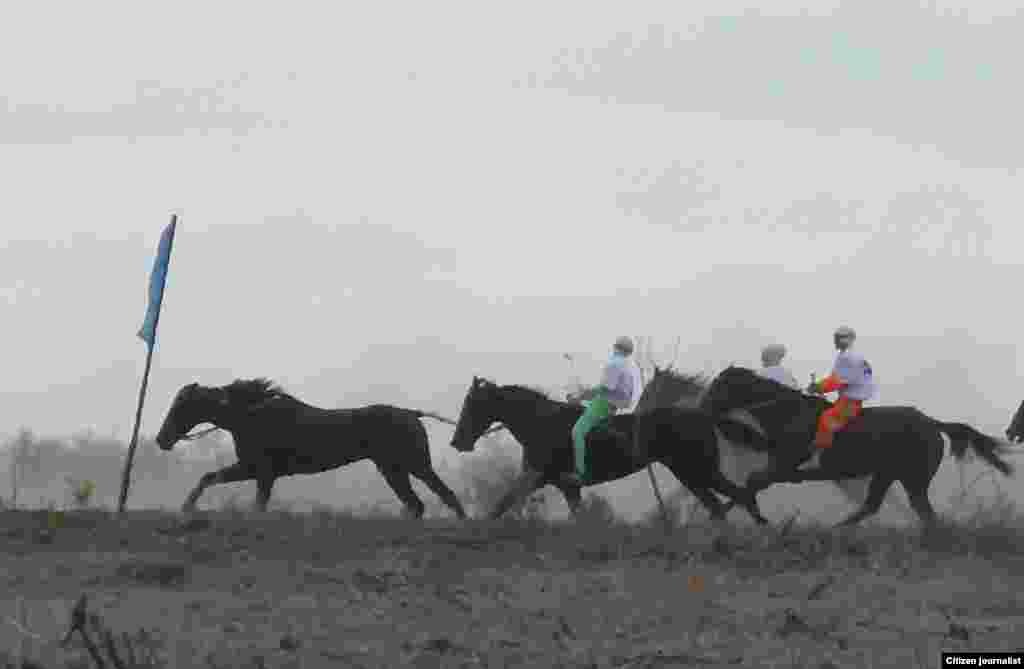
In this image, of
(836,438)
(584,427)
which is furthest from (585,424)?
(836,438)

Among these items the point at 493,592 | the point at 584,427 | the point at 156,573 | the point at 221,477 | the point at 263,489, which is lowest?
the point at 493,592

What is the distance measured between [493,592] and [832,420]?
6.31 metres

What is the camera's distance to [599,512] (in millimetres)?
17922

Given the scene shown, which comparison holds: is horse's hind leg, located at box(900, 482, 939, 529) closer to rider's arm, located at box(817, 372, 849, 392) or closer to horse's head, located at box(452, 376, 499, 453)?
rider's arm, located at box(817, 372, 849, 392)

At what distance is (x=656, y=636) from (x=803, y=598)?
185 centimetres

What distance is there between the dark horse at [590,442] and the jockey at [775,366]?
98 cm

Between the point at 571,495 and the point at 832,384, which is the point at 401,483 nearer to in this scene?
the point at 571,495

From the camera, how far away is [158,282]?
19109 millimetres

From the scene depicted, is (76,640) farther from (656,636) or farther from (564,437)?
(564,437)

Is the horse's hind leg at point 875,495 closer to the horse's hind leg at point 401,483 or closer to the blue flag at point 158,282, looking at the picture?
the horse's hind leg at point 401,483

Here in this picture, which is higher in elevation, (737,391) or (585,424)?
(737,391)

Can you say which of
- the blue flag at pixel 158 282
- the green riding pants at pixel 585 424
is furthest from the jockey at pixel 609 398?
the blue flag at pixel 158 282

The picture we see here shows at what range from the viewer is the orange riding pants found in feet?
59.0

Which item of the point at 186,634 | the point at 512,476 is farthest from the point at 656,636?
the point at 512,476
